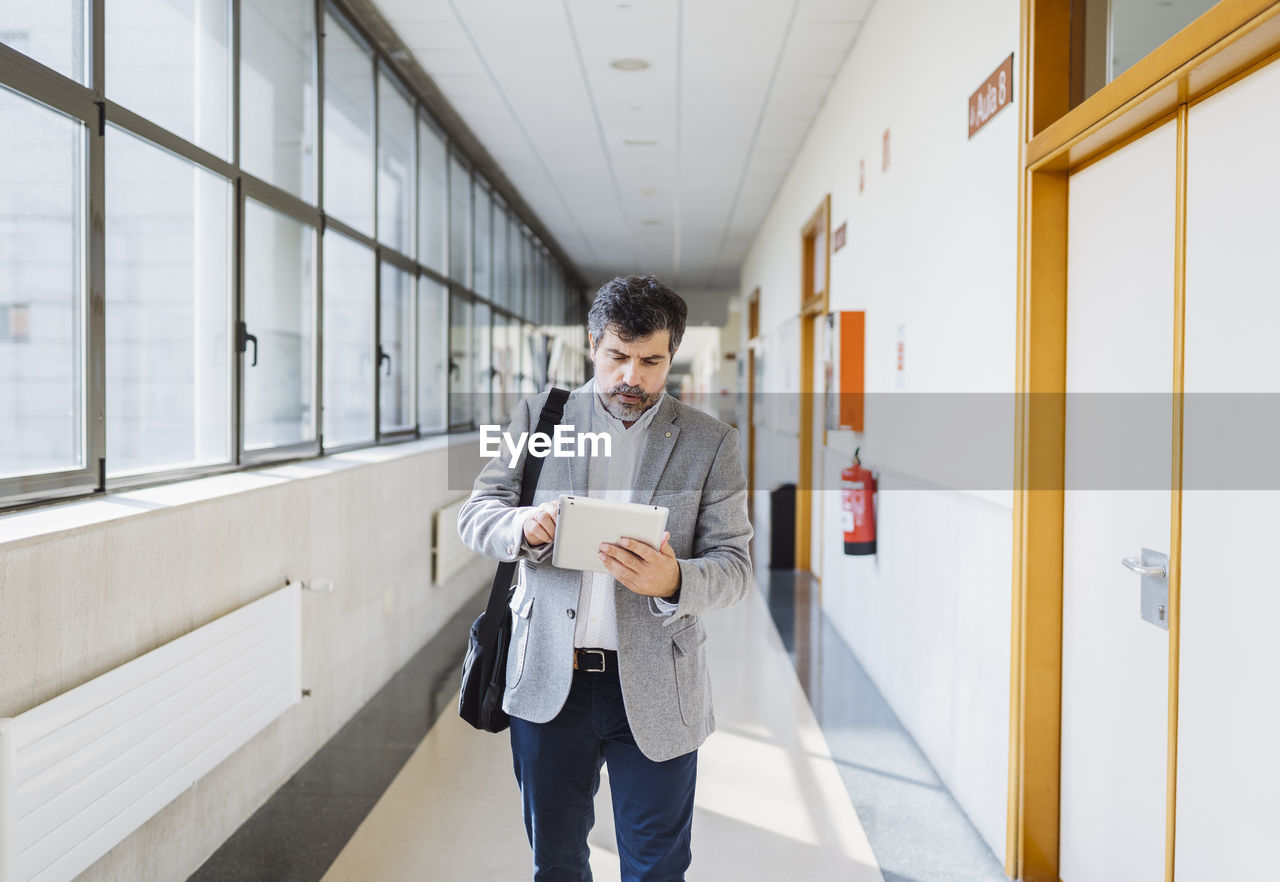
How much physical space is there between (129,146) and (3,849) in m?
1.86

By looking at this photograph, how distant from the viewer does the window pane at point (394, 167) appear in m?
5.15

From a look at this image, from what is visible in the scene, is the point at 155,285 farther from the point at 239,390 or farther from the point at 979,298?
the point at 979,298

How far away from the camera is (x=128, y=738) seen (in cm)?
215

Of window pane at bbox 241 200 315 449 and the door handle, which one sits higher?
window pane at bbox 241 200 315 449

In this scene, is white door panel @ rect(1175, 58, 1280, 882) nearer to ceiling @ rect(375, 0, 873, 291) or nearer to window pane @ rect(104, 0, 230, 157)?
window pane @ rect(104, 0, 230, 157)

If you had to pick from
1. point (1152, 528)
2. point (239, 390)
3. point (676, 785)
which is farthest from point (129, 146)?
point (1152, 528)

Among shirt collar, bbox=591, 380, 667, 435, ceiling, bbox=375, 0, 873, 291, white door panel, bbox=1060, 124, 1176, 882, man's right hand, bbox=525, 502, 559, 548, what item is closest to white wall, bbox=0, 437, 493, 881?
man's right hand, bbox=525, 502, 559, 548

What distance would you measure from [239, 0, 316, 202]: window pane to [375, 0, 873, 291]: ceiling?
74cm

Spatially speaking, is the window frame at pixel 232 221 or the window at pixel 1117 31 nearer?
the window at pixel 1117 31

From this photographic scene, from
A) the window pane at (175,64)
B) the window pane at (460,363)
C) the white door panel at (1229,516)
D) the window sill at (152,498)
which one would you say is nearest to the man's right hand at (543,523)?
the window sill at (152,498)

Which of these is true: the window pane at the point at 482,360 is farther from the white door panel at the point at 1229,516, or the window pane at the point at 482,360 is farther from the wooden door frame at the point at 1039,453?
the white door panel at the point at 1229,516

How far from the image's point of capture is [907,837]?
2.85 m

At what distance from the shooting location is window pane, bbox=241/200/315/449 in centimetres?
351

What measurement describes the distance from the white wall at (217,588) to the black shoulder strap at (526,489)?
0.96 meters
